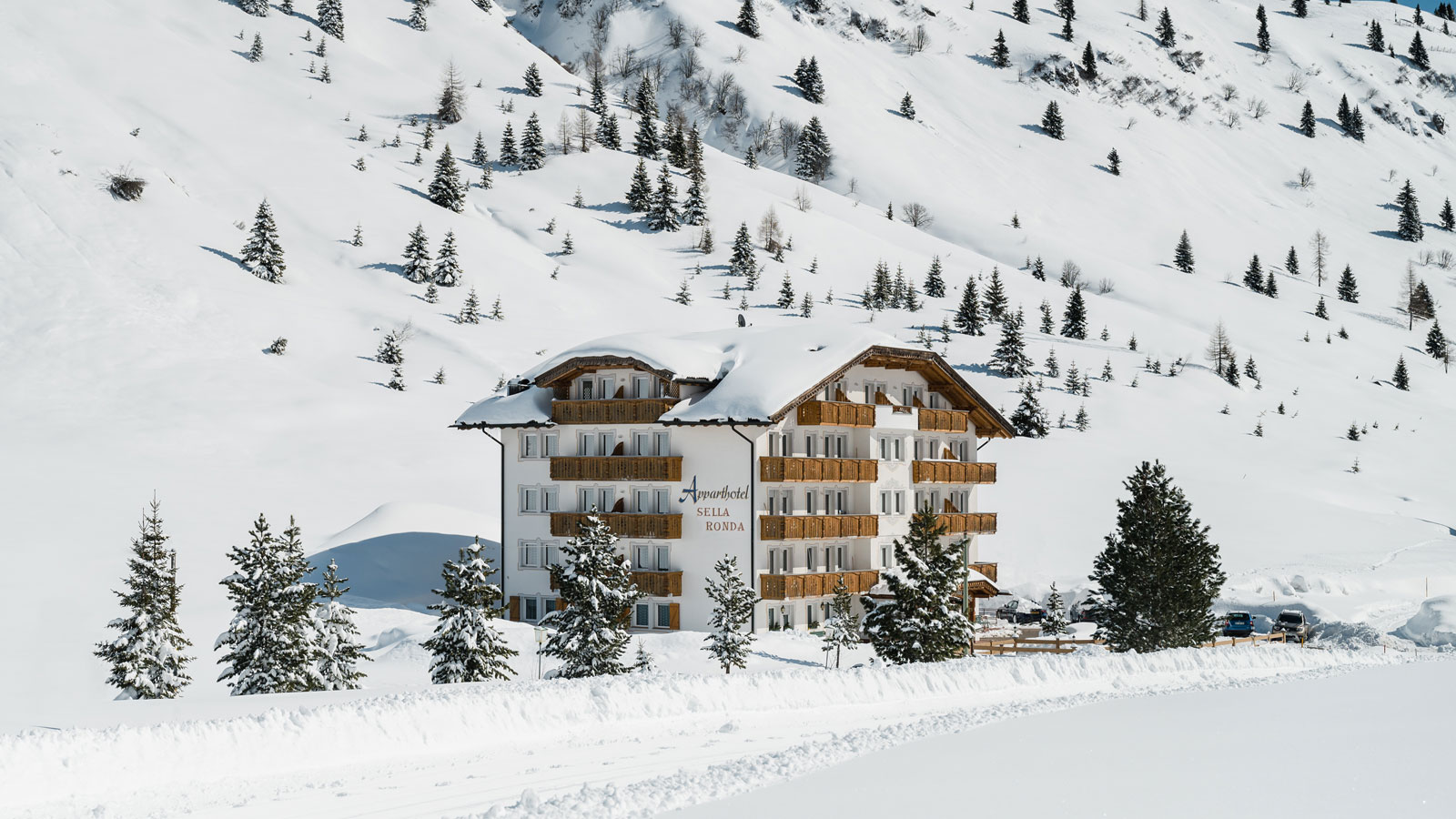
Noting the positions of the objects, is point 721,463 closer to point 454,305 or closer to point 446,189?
point 454,305

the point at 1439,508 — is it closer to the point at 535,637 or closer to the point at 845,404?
the point at 845,404

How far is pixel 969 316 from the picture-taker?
4200 inches

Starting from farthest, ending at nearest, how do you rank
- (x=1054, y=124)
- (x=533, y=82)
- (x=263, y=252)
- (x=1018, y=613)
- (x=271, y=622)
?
(x=1054, y=124) < (x=533, y=82) < (x=263, y=252) < (x=1018, y=613) < (x=271, y=622)

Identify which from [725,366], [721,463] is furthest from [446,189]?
[721,463]

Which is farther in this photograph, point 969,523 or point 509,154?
point 509,154

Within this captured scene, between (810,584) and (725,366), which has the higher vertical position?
(725,366)

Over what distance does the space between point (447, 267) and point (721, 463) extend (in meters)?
52.7

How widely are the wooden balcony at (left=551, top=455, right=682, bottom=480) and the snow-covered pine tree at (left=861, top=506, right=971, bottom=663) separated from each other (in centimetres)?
1462

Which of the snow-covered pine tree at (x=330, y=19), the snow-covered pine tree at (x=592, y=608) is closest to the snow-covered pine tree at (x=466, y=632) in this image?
the snow-covered pine tree at (x=592, y=608)

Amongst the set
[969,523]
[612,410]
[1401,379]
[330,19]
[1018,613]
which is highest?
[330,19]

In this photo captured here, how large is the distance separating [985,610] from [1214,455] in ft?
113

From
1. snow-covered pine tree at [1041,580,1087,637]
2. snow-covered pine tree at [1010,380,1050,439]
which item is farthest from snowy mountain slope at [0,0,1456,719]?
snow-covered pine tree at [1041,580,1087,637]

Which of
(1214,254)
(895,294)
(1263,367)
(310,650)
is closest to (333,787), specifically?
(310,650)

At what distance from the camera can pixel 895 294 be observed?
113 meters
